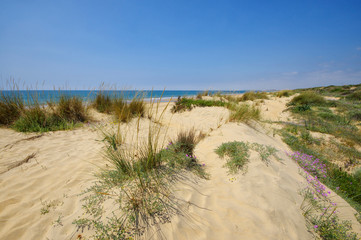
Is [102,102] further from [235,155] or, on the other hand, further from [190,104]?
[235,155]

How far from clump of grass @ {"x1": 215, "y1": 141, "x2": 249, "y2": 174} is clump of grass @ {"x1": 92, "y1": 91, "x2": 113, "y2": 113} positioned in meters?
5.78

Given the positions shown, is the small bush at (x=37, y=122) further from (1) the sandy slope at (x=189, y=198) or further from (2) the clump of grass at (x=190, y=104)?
(2) the clump of grass at (x=190, y=104)

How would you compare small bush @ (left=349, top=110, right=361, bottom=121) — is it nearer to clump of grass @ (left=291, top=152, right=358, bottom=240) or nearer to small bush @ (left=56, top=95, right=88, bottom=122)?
clump of grass @ (left=291, top=152, right=358, bottom=240)

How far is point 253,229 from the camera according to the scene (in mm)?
1587

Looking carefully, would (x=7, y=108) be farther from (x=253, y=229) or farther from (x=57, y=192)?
(x=253, y=229)

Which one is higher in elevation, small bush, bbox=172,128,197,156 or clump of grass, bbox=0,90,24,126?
clump of grass, bbox=0,90,24,126

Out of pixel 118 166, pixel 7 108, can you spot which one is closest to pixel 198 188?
pixel 118 166

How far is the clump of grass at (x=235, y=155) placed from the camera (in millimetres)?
2541

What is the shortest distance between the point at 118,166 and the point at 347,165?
584 centimetres

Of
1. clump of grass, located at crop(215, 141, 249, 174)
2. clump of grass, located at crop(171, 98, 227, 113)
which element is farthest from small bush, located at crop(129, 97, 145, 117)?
clump of grass, located at crop(215, 141, 249, 174)

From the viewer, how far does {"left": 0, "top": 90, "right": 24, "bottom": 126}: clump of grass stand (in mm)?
4535

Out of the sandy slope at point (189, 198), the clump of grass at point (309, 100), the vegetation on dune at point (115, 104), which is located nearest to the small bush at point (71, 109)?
the vegetation on dune at point (115, 104)

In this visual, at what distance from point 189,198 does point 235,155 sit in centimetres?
136

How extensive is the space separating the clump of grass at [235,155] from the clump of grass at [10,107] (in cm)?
613
